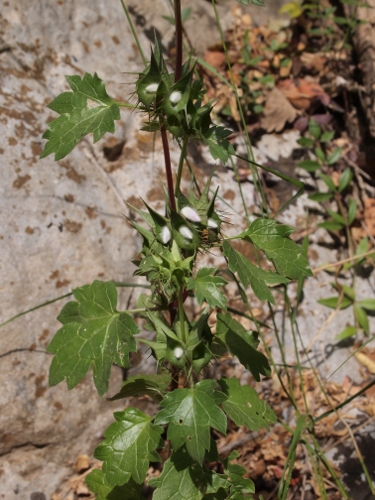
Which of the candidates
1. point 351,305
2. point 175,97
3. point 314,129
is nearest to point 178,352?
point 175,97

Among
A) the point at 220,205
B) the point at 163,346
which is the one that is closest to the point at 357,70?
the point at 220,205

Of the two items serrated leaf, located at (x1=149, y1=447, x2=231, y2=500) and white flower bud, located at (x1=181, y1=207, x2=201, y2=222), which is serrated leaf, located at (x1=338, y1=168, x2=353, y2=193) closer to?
white flower bud, located at (x1=181, y1=207, x2=201, y2=222)

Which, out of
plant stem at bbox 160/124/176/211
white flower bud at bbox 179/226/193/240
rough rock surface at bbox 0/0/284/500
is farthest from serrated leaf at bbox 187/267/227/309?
rough rock surface at bbox 0/0/284/500

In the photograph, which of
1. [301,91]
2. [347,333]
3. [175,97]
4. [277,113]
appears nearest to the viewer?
[175,97]

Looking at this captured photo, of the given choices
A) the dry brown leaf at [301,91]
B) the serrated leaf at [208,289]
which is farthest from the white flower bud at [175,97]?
the dry brown leaf at [301,91]

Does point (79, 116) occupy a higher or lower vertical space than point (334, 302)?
higher

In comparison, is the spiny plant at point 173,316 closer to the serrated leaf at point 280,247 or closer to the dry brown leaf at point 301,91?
the serrated leaf at point 280,247

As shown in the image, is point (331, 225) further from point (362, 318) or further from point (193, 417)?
point (193, 417)

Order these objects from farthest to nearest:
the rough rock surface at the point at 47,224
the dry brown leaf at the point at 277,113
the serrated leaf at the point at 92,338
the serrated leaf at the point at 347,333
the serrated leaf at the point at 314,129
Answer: the dry brown leaf at the point at 277,113 → the serrated leaf at the point at 314,129 → the serrated leaf at the point at 347,333 → the rough rock surface at the point at 47,224 → the serrated leaf at the point at 92,338
